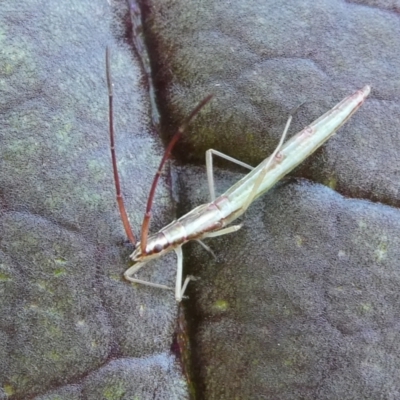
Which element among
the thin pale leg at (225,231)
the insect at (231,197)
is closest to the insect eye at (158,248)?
the insect at (231,197)

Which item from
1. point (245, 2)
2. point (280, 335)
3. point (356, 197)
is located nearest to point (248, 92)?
point (245, 2)

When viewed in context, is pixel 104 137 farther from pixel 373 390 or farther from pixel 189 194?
pixel 373 390

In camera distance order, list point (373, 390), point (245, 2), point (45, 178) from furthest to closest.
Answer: point (245, 2)
point (45, 178)
point (373, 390)

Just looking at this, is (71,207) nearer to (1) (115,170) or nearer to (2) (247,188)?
(1) (115,170)

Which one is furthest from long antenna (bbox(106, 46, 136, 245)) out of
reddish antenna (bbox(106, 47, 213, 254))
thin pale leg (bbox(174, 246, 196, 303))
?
thin pale leg (bbox(174, 246, 196, 303))

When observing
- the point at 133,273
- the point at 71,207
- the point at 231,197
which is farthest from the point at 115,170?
the point at 231,197

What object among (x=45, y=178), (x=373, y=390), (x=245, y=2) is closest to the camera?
(x=373, y=390)

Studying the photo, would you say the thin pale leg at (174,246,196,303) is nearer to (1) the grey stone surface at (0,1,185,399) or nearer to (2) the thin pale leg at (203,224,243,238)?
(1) the grey stone surface at (0,1,185,399)

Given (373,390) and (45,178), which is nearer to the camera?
(373,390)
